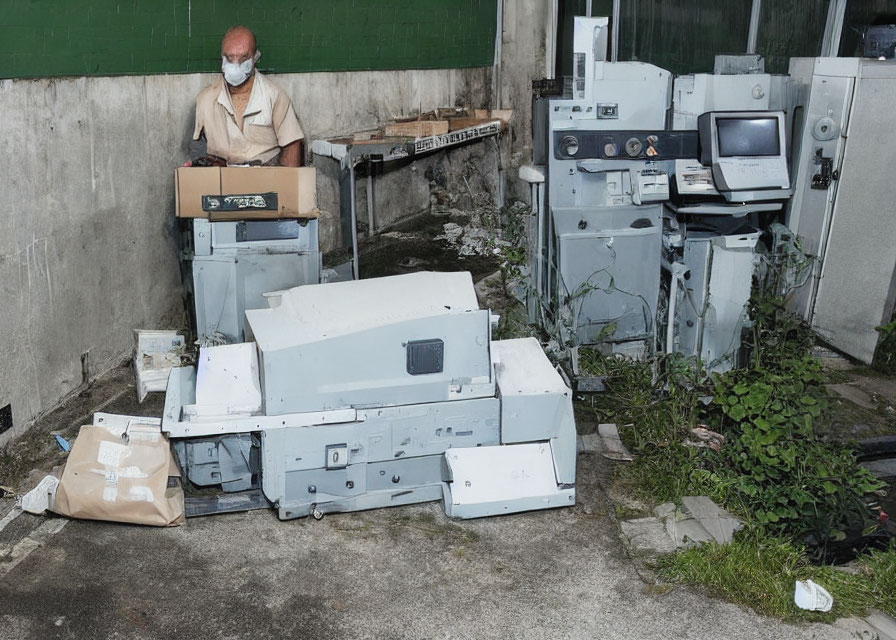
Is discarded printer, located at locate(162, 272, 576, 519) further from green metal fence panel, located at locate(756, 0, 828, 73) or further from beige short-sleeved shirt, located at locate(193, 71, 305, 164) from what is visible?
green metal fence panel, located at locate(756, 0, 828, 73)

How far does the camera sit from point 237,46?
612 cm

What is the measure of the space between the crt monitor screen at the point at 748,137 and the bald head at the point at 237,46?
2994 millimetres

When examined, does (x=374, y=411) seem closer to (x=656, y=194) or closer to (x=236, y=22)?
(x=656, y=194)

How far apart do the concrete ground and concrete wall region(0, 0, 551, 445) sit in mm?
1161

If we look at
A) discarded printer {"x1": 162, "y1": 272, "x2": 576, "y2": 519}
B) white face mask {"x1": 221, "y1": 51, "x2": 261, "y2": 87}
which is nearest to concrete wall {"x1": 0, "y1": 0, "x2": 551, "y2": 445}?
white face mask {"x1": 221, "y1": 51, "x2": 261, "y2": 87}

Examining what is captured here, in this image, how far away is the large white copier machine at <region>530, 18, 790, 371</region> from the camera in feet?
18.9

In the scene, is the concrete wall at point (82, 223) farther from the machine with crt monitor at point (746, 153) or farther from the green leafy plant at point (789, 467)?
the green leafy plant at point (789, 467)

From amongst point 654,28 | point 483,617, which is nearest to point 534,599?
point 483,617

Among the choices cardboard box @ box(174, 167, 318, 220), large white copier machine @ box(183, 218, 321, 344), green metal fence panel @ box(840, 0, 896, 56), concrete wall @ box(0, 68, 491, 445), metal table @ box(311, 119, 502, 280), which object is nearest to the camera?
concrete wall @ box(0, 68, 491, 445)

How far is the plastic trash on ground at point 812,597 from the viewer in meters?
3.94

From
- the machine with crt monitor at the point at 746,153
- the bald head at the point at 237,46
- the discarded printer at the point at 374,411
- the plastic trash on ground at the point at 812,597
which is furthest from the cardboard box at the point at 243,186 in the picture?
the plastic trash on ground at the point at 812,597

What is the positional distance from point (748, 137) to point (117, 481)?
4053 mm

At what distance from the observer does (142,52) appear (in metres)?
6.12

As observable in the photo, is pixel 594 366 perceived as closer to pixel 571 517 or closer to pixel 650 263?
pixel 650 263
